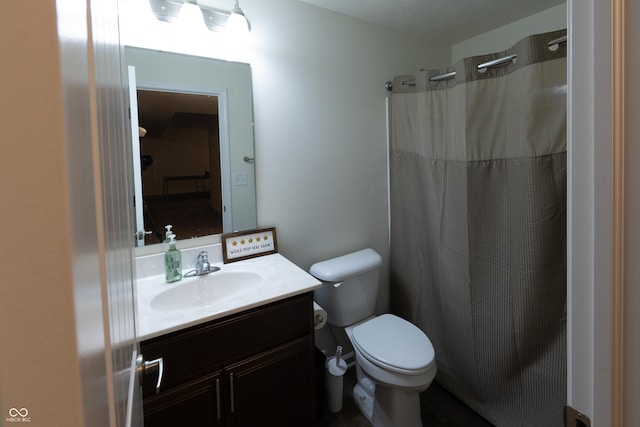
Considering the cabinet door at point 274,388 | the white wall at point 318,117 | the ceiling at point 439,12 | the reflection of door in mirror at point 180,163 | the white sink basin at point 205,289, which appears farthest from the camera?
the ceiling at point 439,12

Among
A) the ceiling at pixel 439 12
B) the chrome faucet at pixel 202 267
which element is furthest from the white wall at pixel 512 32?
the chrome faucet at pixel 202 267

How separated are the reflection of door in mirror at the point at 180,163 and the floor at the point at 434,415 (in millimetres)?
1228

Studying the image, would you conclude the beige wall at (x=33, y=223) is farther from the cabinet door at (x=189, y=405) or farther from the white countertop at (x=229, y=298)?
the cabinet door at (x=189, y=405)

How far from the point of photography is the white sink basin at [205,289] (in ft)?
4.30

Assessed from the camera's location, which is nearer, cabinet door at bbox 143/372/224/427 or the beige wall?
the beige wall

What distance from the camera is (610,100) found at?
49cm

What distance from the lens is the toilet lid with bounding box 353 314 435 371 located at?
1442mm

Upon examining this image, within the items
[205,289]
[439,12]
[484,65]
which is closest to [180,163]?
[205,289]

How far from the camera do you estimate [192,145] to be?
1.50m

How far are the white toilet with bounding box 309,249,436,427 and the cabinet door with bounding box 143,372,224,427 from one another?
732 mm

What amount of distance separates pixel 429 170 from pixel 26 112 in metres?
1.91

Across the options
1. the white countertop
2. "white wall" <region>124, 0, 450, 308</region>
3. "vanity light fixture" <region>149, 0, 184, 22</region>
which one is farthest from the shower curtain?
"vanity light fixture" <region>149, 0, 184, 22</region>

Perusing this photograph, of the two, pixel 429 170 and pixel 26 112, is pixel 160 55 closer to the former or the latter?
pixel 26 112
